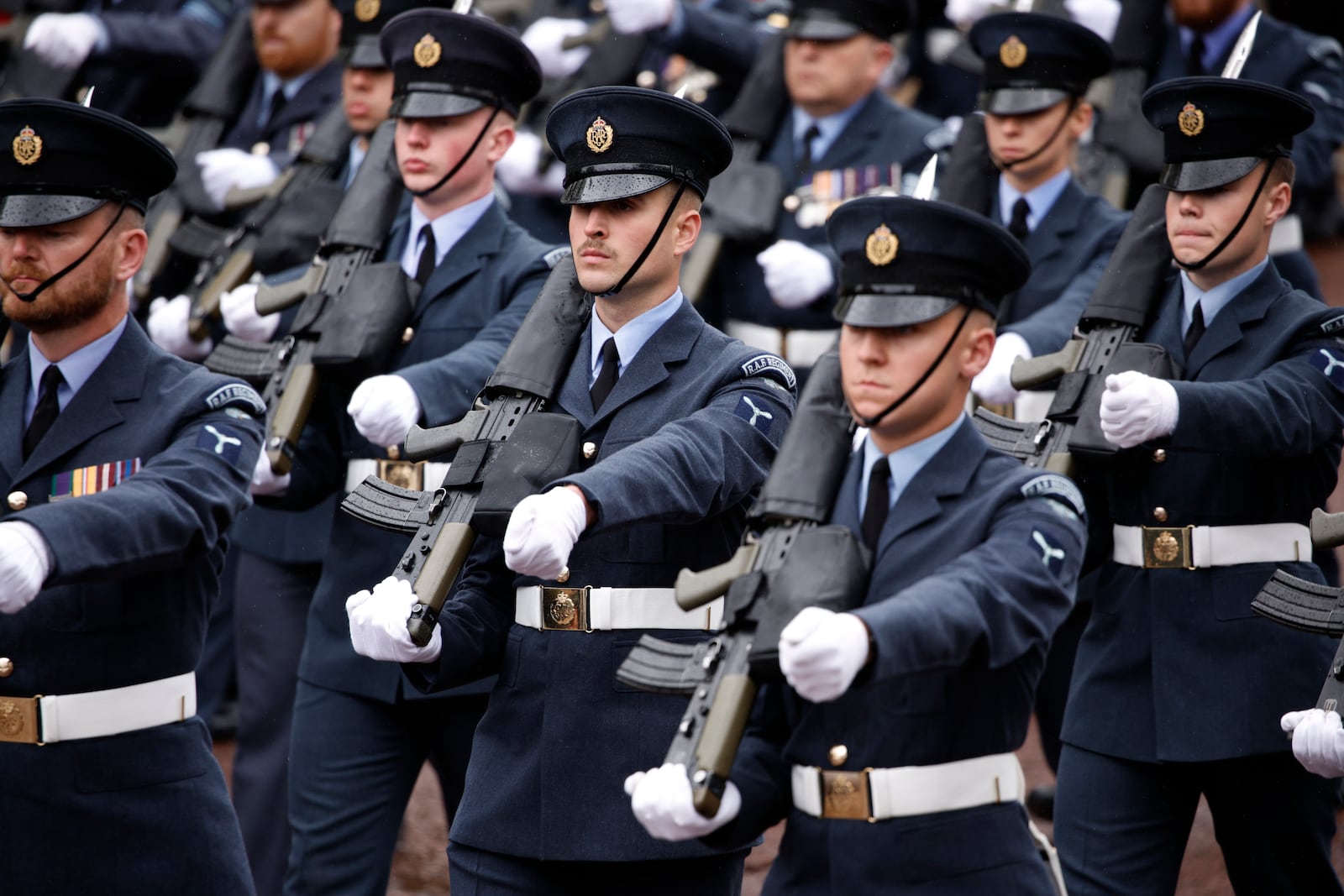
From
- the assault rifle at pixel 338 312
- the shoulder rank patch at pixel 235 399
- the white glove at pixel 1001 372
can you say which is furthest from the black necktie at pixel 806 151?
the shoulder rank patch at pixel 235 399

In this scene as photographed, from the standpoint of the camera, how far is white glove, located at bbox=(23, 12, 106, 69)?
28.7 ft

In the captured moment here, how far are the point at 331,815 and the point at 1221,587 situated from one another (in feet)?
7.54

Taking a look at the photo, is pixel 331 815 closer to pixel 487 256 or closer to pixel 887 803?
pixel 487 256

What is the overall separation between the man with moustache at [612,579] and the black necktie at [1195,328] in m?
1.16

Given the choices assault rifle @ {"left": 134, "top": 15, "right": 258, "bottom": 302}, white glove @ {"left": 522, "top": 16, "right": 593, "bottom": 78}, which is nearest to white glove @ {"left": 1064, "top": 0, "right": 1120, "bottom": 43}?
white glove @ {"left": 522, "top": 16, "right": 593, "bottom": 78}

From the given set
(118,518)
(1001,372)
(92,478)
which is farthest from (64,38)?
(118,518)

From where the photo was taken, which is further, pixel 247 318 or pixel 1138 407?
pixel 247 318

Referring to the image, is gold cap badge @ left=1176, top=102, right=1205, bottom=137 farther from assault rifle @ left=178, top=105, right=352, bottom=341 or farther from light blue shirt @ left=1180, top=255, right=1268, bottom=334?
assault rifle @ left=178, top=105, right=352, bottom=341

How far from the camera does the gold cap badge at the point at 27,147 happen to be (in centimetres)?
449

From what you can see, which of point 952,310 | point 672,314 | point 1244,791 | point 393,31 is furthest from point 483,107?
point 1244,791

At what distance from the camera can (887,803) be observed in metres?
3.58

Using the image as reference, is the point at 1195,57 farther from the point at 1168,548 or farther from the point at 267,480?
the point at 267,480

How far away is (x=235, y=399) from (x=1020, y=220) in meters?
2.90

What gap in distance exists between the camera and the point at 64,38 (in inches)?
344
